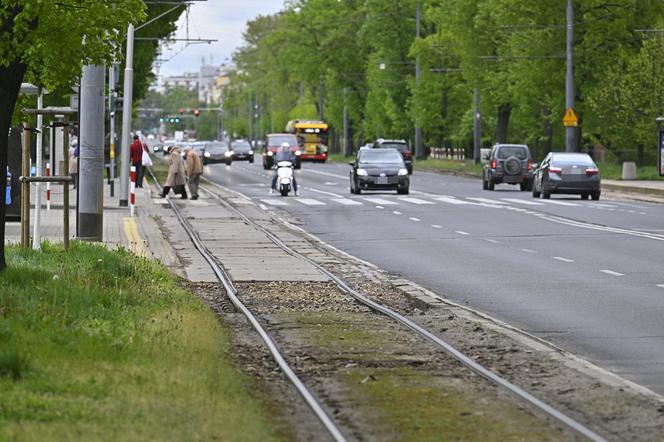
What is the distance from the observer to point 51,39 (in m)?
15.8

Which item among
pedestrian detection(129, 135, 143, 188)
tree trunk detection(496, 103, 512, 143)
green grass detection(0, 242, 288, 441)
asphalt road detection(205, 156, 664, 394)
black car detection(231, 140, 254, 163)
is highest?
tree trunk detection(496, 103, 512, 143)

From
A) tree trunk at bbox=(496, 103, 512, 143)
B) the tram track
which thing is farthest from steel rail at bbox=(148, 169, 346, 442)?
tree trunk at bbox=(496, 103, 512, 143)

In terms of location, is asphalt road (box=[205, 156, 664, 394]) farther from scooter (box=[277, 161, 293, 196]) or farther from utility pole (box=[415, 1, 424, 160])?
utility pole (box=[415, 1, 424, 160])

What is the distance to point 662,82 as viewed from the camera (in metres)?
60.0

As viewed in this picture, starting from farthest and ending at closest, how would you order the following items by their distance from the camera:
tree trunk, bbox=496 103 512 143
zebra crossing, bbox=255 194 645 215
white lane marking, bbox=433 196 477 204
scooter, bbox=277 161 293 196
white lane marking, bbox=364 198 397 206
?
tree trunk, bbox=496 103 512 143
scooter, bbox=277 161 293 196
white lane marking, bbox=433 196 477 204
white lane marking, bbox=364 198 397 206
zebra crossing, bbox=255 194 645 215

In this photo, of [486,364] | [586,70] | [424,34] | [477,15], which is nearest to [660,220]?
[486,364]

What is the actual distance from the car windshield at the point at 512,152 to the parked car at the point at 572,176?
9499 millimetres

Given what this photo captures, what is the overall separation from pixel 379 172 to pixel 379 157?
0.97 m

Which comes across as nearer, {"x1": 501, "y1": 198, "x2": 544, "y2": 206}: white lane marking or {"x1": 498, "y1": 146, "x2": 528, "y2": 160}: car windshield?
{"x1": 501, "y1": 198, "x2": 544, "y2": 206}: white lane marking

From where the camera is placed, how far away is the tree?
15.0 m

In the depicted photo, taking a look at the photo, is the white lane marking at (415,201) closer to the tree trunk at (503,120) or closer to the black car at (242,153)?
the tree trunk at (503,120)

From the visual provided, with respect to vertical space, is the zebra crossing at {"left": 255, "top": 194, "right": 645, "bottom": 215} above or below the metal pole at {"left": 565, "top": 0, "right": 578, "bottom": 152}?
below

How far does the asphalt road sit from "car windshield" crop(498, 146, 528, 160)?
9.07 meters

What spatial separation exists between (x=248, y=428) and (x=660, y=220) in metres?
26.7
